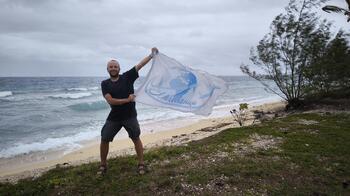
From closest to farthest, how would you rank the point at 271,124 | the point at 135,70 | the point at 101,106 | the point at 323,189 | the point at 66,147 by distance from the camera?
1. the point at 323,189
2. the point at 135,70
3. the point at 271,124
4. the point at 66,147
5. the point at 101,106

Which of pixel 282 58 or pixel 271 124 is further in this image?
pixel 282 58

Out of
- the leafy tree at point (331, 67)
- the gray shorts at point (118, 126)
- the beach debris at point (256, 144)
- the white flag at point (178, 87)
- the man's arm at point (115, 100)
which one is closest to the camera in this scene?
the man's arm at point (115, 100)

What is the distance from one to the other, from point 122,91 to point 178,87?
3.66 ft

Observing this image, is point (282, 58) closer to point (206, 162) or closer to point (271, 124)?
point (271, 124)

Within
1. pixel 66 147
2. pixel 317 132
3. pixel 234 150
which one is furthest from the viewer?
pixel 66 147

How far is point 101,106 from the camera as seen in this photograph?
2884cm

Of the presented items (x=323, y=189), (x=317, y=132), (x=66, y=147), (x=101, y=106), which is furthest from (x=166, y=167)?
(x=101, y=106)

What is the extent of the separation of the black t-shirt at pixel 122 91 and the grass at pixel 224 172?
1173 mm

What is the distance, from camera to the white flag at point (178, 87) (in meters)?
5.81

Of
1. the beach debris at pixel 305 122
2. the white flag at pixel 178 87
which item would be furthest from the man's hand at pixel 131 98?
the beach debris at pixel 305 122

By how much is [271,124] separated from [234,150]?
11.9 ft

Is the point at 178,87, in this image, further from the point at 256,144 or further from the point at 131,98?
the point at 256,144

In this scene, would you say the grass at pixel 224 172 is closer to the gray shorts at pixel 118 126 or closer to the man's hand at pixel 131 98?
the gray shorts at pixel 118 126

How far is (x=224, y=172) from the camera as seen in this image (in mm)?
5828
